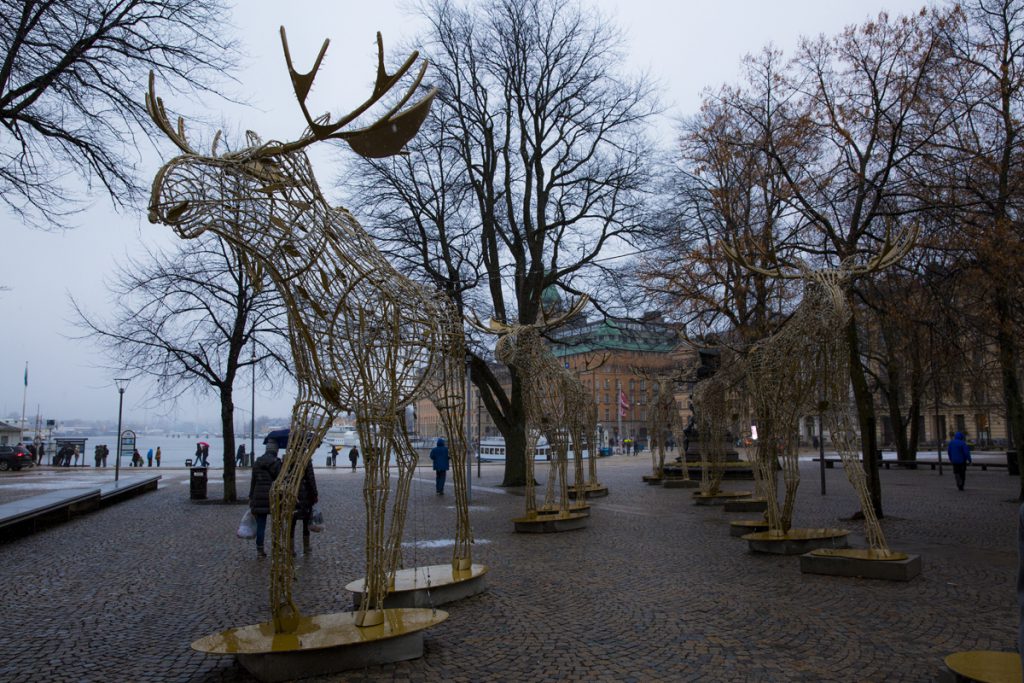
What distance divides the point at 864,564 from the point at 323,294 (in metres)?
6.01

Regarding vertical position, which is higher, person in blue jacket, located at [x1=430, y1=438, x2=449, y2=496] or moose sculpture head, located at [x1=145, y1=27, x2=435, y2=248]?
moose sculpture head, located at [x1=145, y1=27, x2=435, y2=248]

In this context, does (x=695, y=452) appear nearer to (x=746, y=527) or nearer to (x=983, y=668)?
(x=746, y=527)

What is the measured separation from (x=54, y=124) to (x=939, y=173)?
12.5 meters

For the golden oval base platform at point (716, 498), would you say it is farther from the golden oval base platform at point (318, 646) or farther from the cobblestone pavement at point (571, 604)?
the golden oval base platform at point (318, 646)

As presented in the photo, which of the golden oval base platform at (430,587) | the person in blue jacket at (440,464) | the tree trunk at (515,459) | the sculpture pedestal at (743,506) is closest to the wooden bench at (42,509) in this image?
the golden oval base platform at (430,587)

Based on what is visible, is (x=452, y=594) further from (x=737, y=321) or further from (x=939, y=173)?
(x=737, y=321)

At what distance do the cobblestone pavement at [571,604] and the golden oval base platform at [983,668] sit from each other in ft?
1.56

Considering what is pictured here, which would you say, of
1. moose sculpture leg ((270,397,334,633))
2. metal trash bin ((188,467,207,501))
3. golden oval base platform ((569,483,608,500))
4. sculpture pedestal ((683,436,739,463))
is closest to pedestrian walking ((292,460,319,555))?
moose sculpture leg ((270,397,334,633))

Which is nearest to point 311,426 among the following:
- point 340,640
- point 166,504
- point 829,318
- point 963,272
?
point 340,640

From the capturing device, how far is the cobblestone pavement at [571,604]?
4965 millimetres

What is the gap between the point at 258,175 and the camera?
479 centimetres

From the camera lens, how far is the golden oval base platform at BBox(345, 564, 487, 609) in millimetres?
6391

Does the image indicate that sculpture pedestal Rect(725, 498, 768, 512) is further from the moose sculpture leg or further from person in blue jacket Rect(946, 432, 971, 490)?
the moose sculpture leg

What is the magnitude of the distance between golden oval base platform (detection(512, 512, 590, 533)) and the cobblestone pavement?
1.13ft
